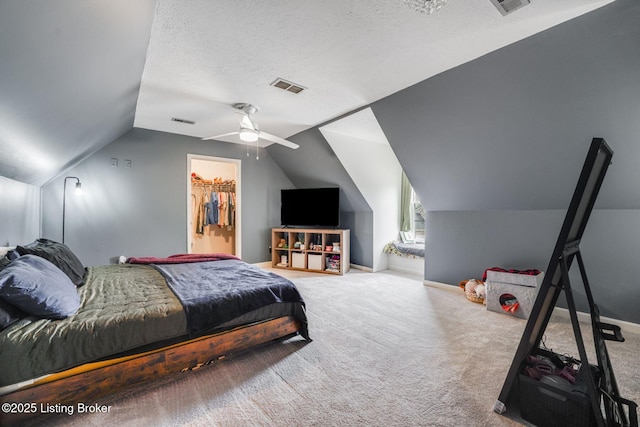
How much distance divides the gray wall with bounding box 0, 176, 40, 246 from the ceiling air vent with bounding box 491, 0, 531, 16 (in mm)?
3894

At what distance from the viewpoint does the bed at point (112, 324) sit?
4.90ft

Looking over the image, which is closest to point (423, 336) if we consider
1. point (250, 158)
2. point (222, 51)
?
point (222, 51)

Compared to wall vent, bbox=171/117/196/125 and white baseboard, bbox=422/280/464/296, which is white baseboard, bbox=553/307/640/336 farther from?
wall vent, bbox=171/117/196/125

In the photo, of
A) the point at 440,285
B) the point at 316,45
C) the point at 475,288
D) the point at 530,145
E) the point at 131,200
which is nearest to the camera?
the point at 316,45

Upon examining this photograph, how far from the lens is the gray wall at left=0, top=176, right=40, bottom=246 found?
7.76 ft

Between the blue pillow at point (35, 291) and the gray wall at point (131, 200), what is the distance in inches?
97.2

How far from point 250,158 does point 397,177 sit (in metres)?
2.97

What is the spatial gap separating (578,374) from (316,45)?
2.74m

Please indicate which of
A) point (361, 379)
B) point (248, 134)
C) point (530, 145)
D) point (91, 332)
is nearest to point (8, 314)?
point (91, 332)

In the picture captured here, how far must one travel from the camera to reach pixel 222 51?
2260mm

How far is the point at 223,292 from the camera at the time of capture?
224 cm

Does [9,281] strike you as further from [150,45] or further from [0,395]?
[150,45]

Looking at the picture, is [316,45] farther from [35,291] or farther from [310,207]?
[310,207]

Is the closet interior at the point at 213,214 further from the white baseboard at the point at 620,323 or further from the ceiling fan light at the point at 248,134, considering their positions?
the white baseboard at the point at 620,323
